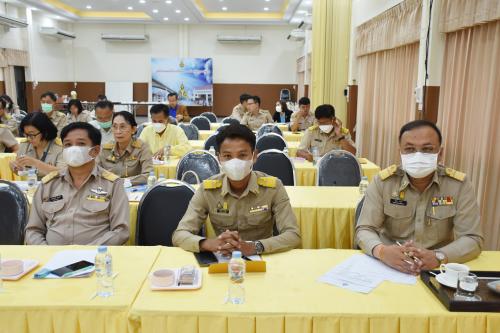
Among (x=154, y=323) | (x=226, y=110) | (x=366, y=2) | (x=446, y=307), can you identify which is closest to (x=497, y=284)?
(x=446, y=307)

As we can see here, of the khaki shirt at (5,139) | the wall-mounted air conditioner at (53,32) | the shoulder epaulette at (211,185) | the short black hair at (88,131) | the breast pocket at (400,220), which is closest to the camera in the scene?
the breast pocket at (400,220)

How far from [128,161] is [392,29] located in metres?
4.49

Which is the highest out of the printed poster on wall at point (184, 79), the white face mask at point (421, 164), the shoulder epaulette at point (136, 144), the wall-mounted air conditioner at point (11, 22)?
the wall-mounted air conditioner at point (11, 22)

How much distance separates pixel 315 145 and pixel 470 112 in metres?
1.93

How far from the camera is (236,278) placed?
192 cm

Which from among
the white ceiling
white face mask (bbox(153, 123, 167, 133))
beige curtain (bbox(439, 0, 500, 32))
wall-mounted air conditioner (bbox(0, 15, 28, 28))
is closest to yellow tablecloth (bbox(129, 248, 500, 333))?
beige curtain (bbox(439, 0, 500, 32))

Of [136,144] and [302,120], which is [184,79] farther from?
[136,144]

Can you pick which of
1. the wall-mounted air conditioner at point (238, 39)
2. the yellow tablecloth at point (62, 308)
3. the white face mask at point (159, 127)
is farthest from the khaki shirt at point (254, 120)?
the wall-mounted air conditioner at point (238, 39)

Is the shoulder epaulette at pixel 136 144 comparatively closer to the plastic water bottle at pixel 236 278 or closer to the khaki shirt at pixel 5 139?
the plastic water bottle at pixel 236 278

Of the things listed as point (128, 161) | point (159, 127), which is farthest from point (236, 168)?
point (159, 127)

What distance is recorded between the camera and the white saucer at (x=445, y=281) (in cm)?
187

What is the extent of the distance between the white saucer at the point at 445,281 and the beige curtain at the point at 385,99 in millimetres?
4371

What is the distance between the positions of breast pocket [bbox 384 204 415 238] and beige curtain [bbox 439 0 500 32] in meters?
2.36

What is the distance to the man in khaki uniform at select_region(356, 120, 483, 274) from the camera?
7.84 ft
